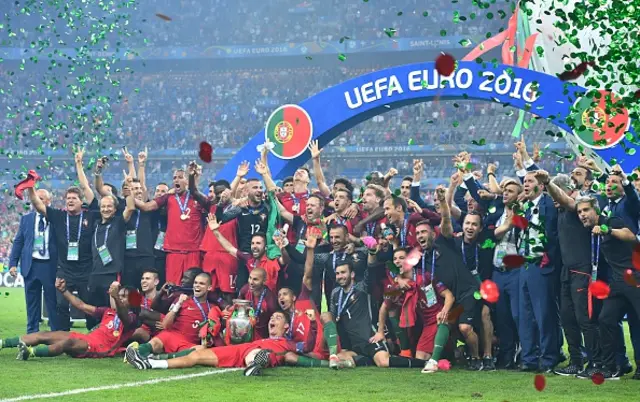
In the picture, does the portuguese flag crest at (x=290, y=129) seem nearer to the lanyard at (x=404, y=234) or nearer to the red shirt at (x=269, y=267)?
the red shirt at (x=269, y=267)

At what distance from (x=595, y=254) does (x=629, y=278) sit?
0.41 meters

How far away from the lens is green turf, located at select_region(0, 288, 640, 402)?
25.2 feet

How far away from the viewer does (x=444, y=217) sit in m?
9.52

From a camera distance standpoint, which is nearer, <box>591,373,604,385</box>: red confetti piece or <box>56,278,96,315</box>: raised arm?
<box>591,373,604,385</box>: red confetti piece

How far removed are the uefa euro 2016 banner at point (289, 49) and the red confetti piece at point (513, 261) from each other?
29346mm

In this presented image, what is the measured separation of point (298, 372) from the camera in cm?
913

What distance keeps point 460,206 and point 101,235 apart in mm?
3763

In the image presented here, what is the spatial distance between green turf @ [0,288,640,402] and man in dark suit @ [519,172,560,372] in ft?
0.96

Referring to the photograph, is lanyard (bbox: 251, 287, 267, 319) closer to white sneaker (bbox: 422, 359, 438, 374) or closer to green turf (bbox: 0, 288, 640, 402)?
green turf (bbox: 0, 288, 640, 402)

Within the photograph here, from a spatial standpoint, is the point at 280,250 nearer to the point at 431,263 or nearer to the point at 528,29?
the point at 431,263

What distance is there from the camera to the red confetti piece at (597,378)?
25.4 feet

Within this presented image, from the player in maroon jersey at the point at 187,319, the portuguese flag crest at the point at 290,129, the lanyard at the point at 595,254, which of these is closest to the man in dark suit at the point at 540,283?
the lanyard at the point at 595,254

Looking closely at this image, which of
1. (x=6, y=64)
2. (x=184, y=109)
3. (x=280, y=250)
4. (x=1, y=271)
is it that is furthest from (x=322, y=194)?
(x=6, y=64)

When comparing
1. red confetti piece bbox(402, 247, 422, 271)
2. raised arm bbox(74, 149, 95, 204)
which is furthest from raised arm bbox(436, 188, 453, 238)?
raised arm bbox(74, 149, 95, 204)
